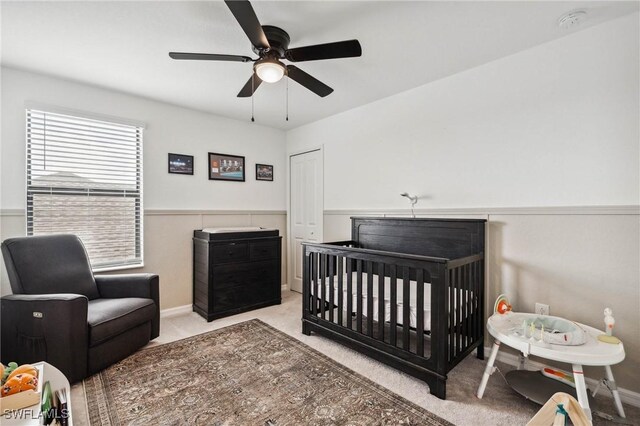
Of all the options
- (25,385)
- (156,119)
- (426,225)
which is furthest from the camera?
(156,119)

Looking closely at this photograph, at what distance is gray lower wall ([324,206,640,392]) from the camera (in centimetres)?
183

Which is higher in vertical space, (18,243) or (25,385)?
(18,243)

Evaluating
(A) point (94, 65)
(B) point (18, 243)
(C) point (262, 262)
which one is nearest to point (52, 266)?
(B) point (18, 243)

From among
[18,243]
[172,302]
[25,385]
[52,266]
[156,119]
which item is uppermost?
[156,119]

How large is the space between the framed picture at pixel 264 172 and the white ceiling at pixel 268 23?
1360 millimetres

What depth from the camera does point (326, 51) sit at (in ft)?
5.69

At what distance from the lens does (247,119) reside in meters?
3.87

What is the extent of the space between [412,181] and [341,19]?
1621 mm

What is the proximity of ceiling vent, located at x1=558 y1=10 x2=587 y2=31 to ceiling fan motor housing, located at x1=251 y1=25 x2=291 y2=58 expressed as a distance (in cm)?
172

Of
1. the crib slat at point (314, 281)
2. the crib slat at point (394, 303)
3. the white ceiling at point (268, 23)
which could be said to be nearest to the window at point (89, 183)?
the white ceiling at point (268, 23)

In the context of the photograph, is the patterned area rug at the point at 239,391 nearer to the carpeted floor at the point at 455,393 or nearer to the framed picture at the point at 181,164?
the carpeted floor at the point at 455,393

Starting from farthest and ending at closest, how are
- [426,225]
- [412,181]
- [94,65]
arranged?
[412,181]
[426,225]
[94,65]

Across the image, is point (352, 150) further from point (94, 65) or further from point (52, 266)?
point (52, 266)

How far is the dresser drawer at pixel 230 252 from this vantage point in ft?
10.5
